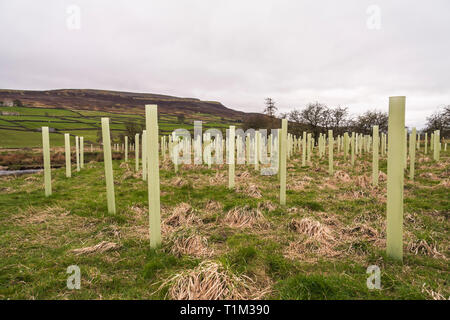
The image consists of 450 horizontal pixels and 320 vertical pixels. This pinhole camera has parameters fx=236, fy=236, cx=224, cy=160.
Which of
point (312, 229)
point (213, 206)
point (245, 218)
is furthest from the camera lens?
point (213, 206)

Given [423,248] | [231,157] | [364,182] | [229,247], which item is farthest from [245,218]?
[364,182]

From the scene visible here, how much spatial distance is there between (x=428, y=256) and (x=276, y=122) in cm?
4520

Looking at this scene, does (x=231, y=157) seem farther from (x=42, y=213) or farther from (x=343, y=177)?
(x=42, y=213)

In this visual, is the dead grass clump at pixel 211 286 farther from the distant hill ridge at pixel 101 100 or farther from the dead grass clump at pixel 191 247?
the distant hill ridge at pixel 101 100

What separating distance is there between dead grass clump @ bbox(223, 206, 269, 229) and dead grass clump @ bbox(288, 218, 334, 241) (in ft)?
2.04

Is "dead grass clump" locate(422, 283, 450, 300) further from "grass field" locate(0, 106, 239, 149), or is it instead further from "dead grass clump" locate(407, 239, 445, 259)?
"grass field" locate(0, 106, 239, 149)

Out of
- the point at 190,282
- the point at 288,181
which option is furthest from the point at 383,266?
the point at 288,181

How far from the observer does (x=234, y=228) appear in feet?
17.1

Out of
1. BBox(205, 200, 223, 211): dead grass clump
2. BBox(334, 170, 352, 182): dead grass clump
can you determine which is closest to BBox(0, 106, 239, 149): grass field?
BBox(334, 170, 352, 182): dead grass clump

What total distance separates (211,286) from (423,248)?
3.49 meters

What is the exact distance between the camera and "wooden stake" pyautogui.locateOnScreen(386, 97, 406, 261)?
11.5ft

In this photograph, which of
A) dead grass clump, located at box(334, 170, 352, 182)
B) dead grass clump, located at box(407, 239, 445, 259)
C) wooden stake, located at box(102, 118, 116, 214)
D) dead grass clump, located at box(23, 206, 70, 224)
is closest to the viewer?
dead grass clump, located at box(407, 239, 445, 259)

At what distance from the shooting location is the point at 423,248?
380 cm
